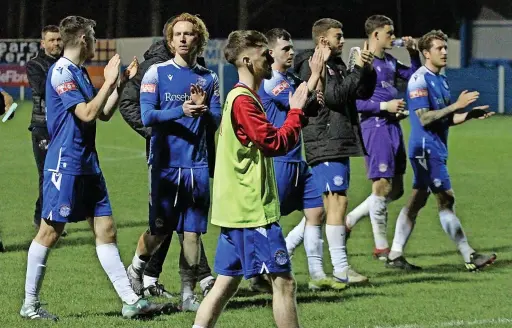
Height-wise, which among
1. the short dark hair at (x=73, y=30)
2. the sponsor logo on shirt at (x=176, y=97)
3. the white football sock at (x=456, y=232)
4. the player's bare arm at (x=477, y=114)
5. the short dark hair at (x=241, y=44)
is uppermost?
the short dark hair at (x=73, y=30)

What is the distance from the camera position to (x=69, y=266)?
1142 centimetres

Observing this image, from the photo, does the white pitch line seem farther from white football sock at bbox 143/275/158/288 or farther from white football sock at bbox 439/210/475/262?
white football sock at bbox 439/210/475/262

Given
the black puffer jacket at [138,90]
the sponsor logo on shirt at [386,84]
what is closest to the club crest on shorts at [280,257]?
the black puffer jacket at [138,90]

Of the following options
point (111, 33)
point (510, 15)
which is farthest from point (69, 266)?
point (111, 33)

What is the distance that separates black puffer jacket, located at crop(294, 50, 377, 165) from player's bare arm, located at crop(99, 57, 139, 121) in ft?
6.90

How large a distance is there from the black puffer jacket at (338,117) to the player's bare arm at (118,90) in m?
2.10

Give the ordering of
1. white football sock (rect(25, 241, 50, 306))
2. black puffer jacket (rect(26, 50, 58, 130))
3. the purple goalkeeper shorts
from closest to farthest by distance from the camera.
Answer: white football sock (rect(25, 241, 50, 306)), the purple goalkeeper shorts, black puffer jacket (rect(26, 50, 58, 130))

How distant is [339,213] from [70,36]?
9.79 feet

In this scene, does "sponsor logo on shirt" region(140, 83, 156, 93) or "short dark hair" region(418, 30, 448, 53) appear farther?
"short dark hair" region(418, 30, 448, 53)

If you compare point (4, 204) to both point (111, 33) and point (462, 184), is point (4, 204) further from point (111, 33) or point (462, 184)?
point (111, 33)

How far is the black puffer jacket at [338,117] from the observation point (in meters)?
10.3

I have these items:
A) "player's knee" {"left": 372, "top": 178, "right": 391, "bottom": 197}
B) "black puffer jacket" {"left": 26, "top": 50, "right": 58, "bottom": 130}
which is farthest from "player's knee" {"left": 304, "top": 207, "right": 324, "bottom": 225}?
"black puffer jacket" {"left": 26, "top": 50, "right": 58, "bottom": 130}

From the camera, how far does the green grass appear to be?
8.96m

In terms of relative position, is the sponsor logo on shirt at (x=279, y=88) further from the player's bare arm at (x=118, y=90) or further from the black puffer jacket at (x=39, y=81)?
the black puffer jacket at (x=39, y=81)
